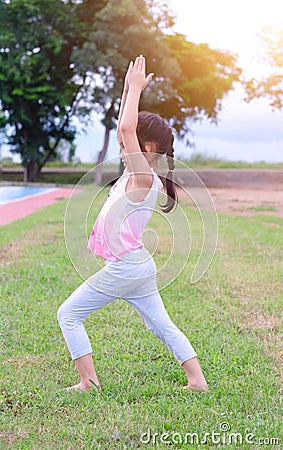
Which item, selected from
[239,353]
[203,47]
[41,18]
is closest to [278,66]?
[203,47]

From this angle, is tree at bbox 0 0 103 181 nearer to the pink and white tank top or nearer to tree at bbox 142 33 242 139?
tree at bbox 142 33 242 139

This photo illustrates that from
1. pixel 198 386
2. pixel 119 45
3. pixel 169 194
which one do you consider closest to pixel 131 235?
pixel 169 194

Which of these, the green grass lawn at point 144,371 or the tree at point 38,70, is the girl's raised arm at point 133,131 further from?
the tree at point 38,70

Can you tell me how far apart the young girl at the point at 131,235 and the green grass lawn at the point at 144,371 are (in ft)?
0.56

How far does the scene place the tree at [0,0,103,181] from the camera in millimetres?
18062

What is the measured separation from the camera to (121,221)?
2.20 meters

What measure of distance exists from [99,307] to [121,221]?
37cm

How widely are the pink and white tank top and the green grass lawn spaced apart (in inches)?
22.7

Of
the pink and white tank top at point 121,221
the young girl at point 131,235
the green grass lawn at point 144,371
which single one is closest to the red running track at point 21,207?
the green grass lawn at point 144,371

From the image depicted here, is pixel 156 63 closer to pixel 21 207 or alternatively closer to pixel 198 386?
pixel 21 207

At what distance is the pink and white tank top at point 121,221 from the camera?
219 cm

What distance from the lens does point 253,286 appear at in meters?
4.36

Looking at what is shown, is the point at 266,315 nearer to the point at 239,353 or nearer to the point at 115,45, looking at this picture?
the point at 239,353

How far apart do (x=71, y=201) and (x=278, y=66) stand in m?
19.6
